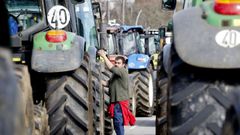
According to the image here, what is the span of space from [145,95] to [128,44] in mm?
4182

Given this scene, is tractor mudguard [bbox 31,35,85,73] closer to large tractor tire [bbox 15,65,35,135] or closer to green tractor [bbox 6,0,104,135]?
green tractor [bbox 6,0,104,135]

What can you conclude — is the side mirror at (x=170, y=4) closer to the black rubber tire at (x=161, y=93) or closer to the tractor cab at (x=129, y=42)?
the black rubber tire at (x=161, y=93)

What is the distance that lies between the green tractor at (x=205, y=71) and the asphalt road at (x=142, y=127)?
1021 cm

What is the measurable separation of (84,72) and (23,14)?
1.04 m

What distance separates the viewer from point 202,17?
182 inches

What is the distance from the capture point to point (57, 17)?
7.45 metres

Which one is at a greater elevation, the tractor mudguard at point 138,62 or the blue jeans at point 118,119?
the blue jeans at point 118,119

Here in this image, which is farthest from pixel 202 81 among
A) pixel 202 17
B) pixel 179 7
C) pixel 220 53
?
pixel 179 7

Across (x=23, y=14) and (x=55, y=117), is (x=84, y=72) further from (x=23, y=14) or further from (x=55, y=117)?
(x=23, y=14)

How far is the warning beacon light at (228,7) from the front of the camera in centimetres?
445

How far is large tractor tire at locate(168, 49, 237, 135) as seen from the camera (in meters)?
4.28

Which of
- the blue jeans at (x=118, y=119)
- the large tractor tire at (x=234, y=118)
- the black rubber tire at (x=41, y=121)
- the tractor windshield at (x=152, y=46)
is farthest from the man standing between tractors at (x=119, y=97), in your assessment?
the tractor windshield at (x=152, y=46)

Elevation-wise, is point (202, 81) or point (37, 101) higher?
Answer: point (202, 81)

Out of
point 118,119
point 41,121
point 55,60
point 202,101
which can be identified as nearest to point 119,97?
point 118,119
